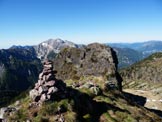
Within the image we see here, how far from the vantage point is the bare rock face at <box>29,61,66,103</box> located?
77750 millimetres

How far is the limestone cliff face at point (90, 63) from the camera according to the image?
163m

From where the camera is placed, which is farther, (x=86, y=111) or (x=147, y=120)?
(x=147, y=120)

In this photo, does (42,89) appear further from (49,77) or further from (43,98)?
(49,77)

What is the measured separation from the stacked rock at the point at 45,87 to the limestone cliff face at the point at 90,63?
7703 centimetres

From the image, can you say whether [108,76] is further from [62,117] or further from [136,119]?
[62,117]

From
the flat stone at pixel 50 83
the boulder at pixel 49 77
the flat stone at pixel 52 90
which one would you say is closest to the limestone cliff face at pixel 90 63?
the boulder at pixel 49 77

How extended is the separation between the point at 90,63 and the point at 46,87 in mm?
95807

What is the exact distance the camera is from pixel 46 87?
3113 inches

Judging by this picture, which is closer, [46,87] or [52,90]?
[52,90]

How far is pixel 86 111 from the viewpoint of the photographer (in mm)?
84875

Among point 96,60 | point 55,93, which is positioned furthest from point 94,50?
point 55,93

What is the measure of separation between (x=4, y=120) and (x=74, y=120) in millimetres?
16828

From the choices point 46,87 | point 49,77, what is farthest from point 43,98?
point 49,77

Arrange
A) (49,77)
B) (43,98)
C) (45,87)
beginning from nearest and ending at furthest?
(43,98)
(45,87)
(49,77)
